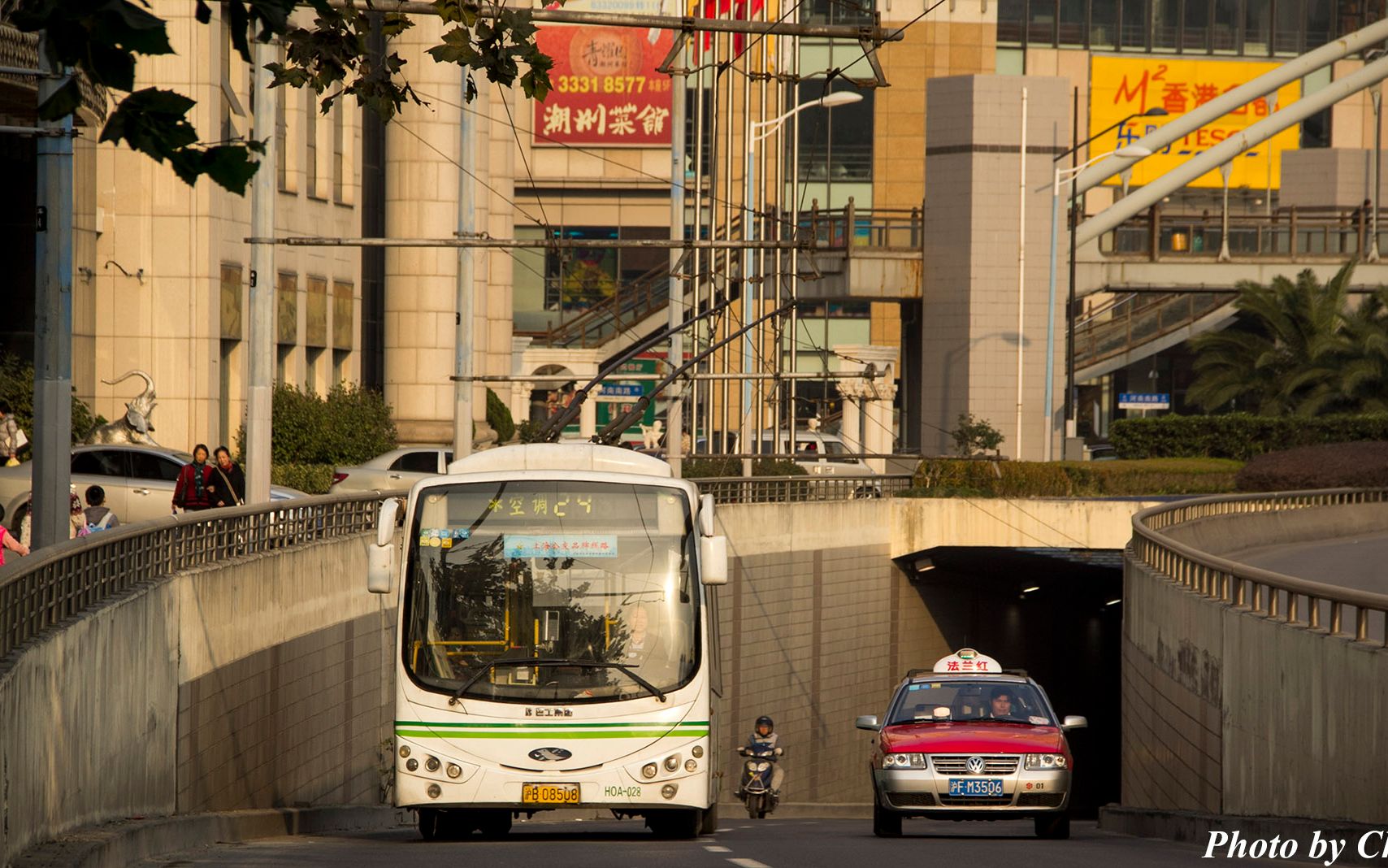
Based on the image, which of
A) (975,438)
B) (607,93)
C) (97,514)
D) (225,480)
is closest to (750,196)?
(975,438)

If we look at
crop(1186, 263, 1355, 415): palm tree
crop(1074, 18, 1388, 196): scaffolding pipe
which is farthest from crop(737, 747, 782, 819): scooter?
crop(1186, 263, 1355, 415): palm tree

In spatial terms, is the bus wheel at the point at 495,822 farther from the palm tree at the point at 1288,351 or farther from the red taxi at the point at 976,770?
the palm tree at the point at 1288,351

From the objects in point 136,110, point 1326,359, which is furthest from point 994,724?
point 1326,359

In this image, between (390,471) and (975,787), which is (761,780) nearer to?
(975,787)

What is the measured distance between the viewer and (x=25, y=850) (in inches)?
403

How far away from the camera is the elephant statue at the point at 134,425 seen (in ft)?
109

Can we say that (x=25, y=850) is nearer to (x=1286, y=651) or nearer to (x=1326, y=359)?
(x=1286, y=651)

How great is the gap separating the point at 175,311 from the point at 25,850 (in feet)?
96.7

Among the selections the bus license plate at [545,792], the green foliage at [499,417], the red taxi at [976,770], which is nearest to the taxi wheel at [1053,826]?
the red taxi at [976,770]

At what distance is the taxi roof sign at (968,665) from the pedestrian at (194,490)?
8820mm

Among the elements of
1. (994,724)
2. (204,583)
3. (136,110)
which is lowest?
(994,724)

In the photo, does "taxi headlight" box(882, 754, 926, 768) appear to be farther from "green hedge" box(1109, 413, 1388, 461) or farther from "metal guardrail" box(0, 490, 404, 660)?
"green hedge" box(1109, 413, 1388, 461)

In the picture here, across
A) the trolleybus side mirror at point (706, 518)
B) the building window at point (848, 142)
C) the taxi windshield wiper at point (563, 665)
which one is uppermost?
the building window at point (848, 142)

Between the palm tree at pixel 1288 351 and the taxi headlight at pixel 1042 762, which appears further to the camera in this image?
the palm tree at pixel 1288 351
